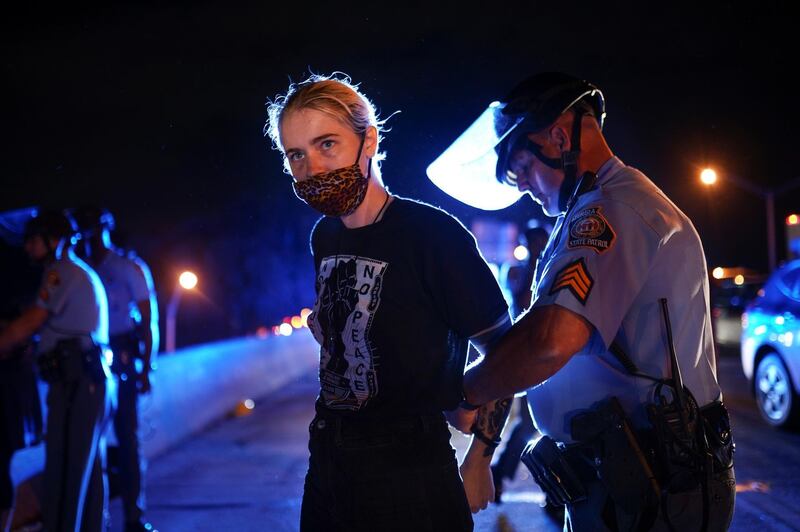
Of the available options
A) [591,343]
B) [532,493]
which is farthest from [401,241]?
[532,493]

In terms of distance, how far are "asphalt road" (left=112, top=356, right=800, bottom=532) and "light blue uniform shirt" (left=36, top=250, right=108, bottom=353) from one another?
2029mm

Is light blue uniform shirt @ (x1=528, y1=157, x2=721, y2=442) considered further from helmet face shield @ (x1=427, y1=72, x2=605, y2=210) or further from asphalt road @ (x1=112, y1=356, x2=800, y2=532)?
asphalt road @ (x1=112, y1=356, x2=800, y2=532)

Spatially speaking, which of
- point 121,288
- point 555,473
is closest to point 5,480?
point 121,288

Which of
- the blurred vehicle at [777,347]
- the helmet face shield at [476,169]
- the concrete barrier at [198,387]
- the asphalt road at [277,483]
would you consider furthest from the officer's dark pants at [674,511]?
the blurred vehicle at [777,347]

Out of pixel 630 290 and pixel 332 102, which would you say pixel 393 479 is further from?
pixel 332 102

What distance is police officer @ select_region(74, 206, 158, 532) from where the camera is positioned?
20.0 feet

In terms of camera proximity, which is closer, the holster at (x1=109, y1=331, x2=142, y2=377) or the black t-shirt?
the black t-shirt

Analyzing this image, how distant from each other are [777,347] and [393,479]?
25.8ft

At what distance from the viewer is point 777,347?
8938mm

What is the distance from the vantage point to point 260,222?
4828cm

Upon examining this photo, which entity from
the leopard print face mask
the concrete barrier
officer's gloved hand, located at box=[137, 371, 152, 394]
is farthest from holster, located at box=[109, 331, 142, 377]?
the leopard print face mask

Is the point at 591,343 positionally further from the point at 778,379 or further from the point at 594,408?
the point at 778,379

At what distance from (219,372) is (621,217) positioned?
10.4 meters

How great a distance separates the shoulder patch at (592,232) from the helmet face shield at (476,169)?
1.98 ft
